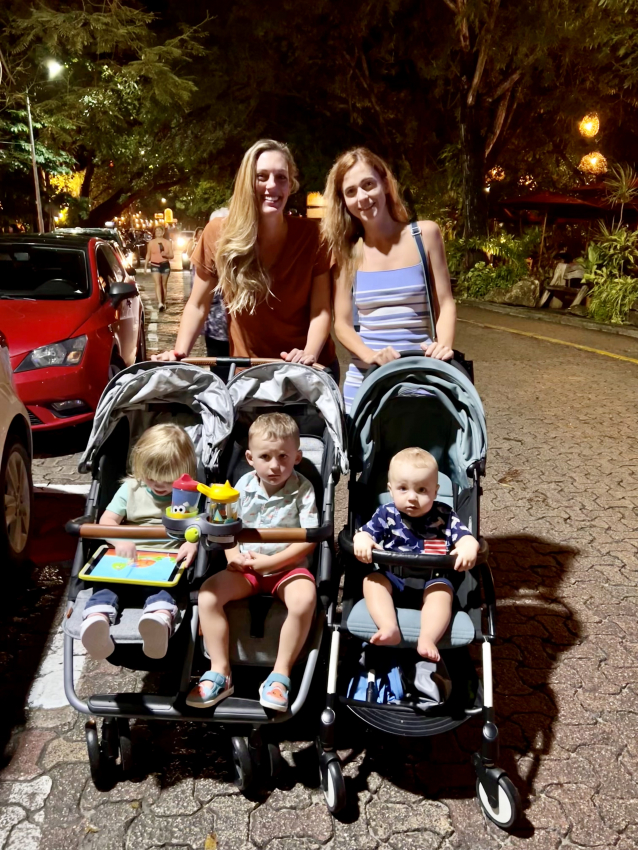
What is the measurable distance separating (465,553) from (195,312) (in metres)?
1.94

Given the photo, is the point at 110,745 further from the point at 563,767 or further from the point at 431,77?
the point at 431,77

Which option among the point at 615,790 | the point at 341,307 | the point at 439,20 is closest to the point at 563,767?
the point at 615,790

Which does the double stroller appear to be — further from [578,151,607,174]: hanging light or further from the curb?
[578,151,607,174]: hanging light

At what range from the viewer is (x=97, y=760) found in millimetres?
2701

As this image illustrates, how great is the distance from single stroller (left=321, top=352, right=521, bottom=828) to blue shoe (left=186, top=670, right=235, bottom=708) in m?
0.40

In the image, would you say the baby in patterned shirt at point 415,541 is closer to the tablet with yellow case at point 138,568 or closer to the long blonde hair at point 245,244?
the tablet with yellow case at point 138,568

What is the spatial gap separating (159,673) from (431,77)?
70.0 ft

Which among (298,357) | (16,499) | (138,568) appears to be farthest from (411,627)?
(16,499)

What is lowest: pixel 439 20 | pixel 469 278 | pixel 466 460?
pixel 469 278

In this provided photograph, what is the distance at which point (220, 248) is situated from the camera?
3471mm

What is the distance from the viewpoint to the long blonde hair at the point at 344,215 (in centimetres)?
349

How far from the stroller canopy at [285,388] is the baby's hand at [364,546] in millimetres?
592

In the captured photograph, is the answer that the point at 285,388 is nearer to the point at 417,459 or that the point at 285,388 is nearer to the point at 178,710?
the point at 417,459

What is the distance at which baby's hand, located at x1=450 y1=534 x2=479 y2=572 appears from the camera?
274 centimetres
